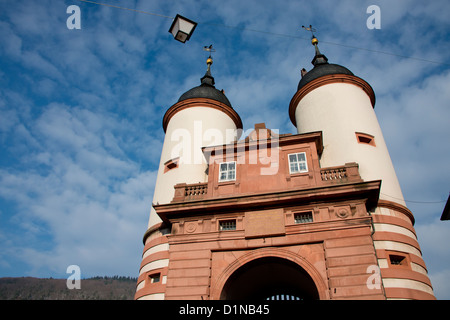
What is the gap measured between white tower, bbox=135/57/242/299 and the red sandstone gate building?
11cm

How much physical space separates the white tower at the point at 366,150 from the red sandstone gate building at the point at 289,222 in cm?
7

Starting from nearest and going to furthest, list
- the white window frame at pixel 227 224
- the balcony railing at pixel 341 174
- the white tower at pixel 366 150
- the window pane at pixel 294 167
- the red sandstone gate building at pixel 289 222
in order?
the red sandstone gate building at pixel 289 222 → the white tower at pixel 366 150 → the balcony railing at pixel 341 174 → the white window frame at pixel 227 224 → the window pane at pixel 294 167

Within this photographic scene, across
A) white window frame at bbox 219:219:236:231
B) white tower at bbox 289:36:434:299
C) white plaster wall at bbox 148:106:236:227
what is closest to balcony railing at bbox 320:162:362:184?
white tower at bbox 289:36:434:299

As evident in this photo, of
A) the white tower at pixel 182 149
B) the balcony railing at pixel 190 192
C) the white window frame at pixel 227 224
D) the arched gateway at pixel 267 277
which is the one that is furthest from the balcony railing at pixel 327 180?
the arched gateway at pixel 267 277

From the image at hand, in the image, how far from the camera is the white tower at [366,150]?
17.3 m

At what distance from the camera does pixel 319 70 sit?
28609 millimetres

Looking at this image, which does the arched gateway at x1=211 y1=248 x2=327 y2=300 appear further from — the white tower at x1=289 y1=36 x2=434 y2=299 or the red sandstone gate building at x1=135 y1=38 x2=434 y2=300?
the white tower at x1=289 y1=36 x2=434 y2=299

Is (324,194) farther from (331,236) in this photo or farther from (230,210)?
(230,210)

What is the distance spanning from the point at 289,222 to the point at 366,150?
25.2 ft

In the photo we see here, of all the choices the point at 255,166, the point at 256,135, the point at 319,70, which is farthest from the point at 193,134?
the point at 319,70

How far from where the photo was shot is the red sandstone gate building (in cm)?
1705

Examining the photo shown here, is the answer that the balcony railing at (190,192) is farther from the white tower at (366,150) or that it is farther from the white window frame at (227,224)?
the white tower at (366,150)

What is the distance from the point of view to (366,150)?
883 inches

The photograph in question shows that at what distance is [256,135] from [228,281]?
388 inches
